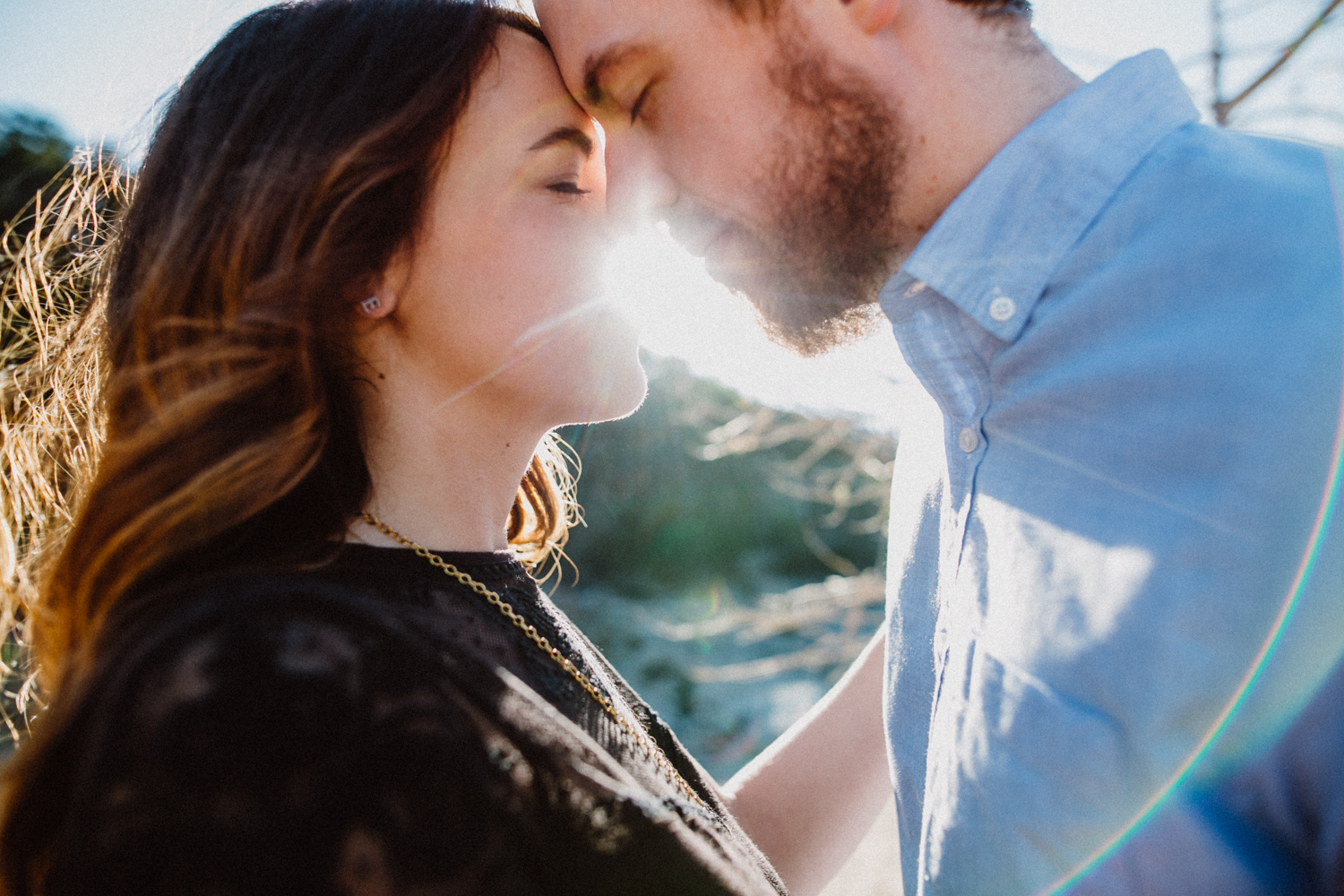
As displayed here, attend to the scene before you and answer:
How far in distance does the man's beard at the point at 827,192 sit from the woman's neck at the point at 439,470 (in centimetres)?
68

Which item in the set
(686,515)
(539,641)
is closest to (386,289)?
(539,641)

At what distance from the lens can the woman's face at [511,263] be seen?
4.71ft

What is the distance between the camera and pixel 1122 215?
3.74 feet

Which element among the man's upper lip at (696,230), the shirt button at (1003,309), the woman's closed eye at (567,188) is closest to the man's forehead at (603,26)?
the woman's closed eye at (567,188)

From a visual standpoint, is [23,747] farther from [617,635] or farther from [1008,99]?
[617,635]

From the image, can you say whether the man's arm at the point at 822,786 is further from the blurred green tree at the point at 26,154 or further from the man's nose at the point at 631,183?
the blurred green tree at the point at 26,154

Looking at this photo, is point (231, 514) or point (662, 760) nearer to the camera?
point (231, 514)

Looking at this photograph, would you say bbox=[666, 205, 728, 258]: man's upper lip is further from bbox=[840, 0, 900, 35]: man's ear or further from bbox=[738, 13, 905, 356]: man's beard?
bbox=[840, 0, 900, 35]: man's ear

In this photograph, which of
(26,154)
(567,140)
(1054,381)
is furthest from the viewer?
(26,154)

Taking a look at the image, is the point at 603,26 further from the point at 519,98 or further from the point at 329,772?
the point at 329,772

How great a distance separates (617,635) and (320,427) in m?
13.1

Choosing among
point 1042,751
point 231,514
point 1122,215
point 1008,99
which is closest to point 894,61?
point 1008,99

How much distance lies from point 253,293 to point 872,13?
49.7 inches

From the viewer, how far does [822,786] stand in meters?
1.83
